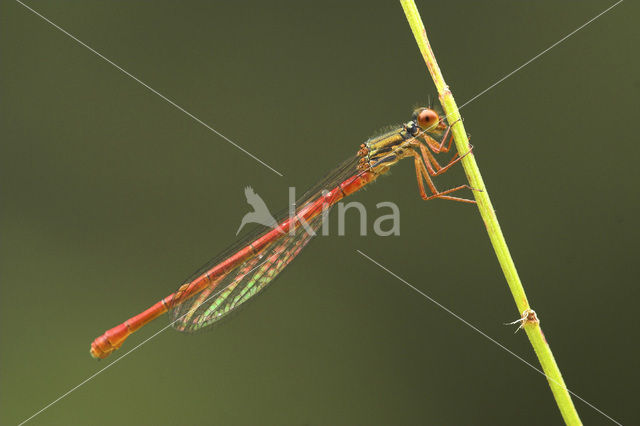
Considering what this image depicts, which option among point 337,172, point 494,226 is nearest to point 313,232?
point 337,172

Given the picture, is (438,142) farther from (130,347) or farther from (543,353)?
(130,347)

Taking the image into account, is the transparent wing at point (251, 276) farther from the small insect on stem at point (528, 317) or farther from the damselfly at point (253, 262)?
the small insect on stem at point (528, 317)

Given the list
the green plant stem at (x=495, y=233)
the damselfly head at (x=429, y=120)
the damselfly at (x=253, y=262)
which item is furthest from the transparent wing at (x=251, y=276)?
the green plant stem at (x=495, y=233)

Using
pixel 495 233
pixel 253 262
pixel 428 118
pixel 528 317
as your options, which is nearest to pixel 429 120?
pixel 428 118

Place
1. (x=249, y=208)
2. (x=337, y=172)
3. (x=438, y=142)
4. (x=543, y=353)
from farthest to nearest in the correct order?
(x=249, y=208) → (x=337, y=172) → (x=438, y=142) → (x=543, y=353)

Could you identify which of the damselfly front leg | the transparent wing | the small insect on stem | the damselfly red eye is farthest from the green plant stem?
the transparent wing
